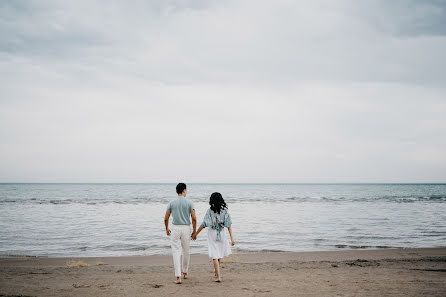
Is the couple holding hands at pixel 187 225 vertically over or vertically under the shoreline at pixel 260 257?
over

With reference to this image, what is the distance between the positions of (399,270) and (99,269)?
289 inches

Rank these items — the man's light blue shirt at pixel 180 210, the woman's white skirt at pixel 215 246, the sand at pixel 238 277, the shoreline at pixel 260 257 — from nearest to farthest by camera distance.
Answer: the sand at pixel 238 277 < the man's light blue shirt at pixel 180 210 < the woman's white skirt at pixel 215 246 < the shoreline at pixel 260 257

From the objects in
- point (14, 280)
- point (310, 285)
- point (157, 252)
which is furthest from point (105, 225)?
point (310, 285)

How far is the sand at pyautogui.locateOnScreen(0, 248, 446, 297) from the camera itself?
6211 mm

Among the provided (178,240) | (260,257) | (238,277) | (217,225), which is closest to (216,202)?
(217,225)

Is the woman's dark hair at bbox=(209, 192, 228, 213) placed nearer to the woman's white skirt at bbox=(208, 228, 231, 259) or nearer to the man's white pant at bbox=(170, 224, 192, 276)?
the woman's white skirt at bbox=(208, 228, 231, 259)

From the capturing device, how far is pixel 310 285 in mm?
6602

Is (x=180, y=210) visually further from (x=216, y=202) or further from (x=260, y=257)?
(x=260, y=257)

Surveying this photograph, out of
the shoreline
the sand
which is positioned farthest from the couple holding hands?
the shoreline

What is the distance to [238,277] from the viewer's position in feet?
24.4

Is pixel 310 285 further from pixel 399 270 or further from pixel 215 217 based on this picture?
pixel 399 270

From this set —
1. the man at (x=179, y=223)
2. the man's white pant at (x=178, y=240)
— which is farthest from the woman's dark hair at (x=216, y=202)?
the man's white pant at (x=178, y=240)

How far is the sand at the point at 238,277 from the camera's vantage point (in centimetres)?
621

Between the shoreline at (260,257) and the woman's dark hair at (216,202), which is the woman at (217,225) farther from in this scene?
the shoreline at (260,257)
